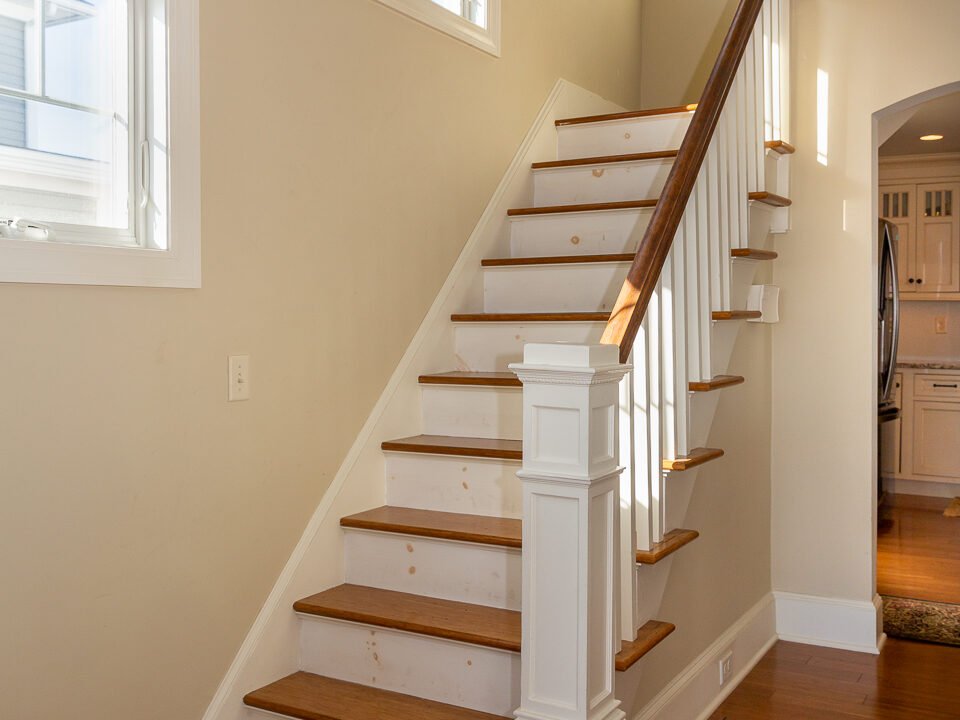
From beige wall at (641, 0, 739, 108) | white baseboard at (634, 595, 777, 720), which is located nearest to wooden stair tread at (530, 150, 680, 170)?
beige wall at (641, 0, 739, 108)

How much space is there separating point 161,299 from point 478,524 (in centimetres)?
111

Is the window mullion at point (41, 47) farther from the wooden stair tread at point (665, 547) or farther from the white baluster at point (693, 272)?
the wooden stair tread at point (665, 547)

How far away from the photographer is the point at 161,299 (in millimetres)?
2326

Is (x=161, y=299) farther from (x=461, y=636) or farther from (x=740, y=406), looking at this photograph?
(x=740, y=406)

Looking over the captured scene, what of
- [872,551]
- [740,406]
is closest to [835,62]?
[740,406]

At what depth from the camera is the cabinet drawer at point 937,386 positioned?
7090mm

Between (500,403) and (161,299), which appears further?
(500,403)

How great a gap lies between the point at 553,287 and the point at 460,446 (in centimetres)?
88

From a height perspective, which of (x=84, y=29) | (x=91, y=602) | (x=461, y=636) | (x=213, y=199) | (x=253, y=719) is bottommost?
(x=253, y=719)

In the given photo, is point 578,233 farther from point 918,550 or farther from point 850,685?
point 918,550

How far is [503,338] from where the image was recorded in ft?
11.3

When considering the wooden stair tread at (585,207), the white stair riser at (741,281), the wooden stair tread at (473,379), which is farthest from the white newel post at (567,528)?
the wooden stair tread at (585,207)

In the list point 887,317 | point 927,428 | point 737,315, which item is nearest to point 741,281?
point 737,315

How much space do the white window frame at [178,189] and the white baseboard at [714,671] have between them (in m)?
1.78
